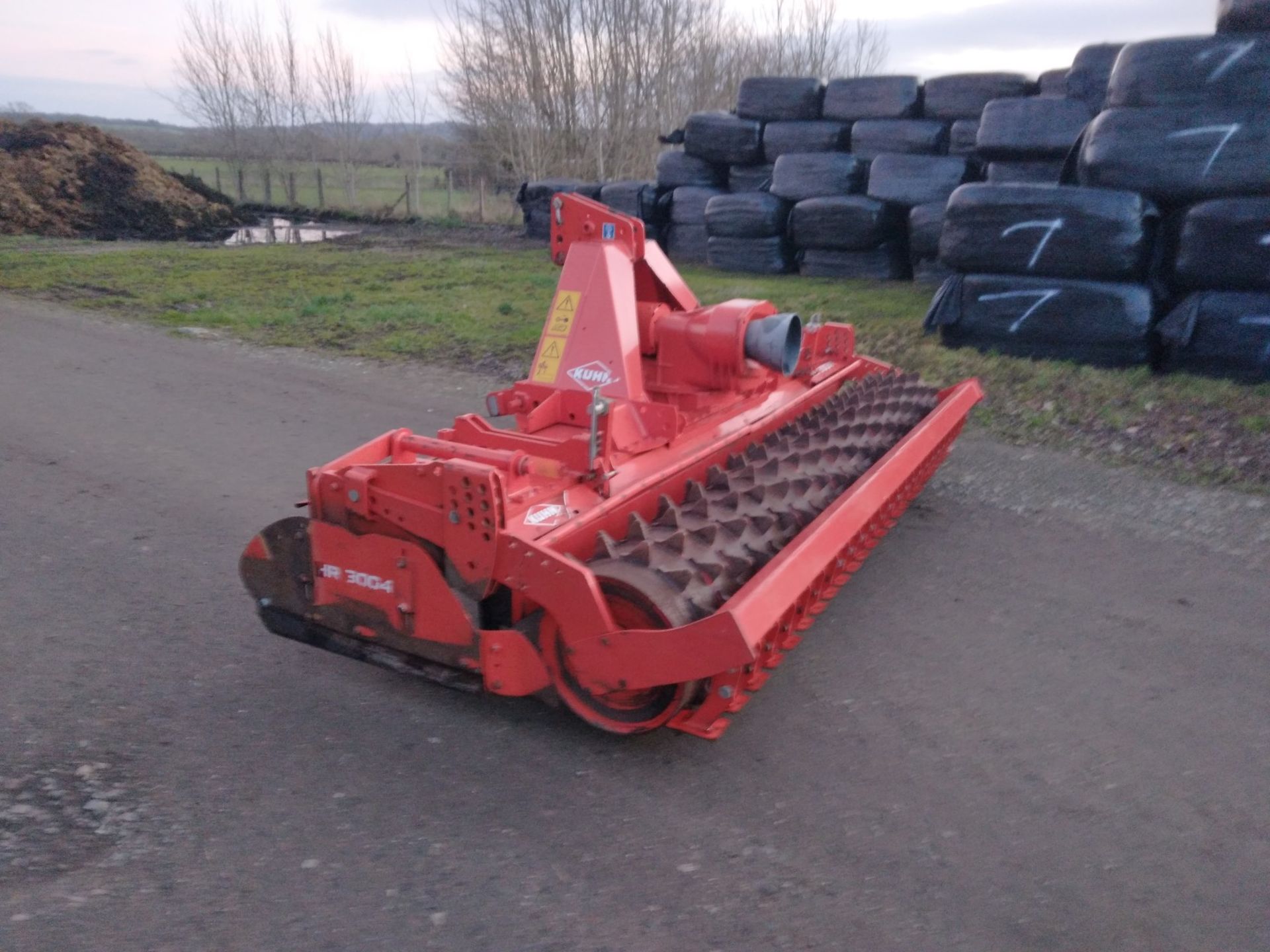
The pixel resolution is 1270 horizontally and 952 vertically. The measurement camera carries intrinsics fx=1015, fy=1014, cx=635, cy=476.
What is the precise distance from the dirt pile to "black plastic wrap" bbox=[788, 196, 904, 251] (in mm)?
13637

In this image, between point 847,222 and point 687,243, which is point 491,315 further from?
point 687,243

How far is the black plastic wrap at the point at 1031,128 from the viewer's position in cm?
888

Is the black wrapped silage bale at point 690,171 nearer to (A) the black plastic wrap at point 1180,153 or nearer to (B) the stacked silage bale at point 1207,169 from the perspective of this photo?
(A) the black plastic wrap at point 1180,153

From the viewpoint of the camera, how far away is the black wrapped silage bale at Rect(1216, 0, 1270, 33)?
662cm

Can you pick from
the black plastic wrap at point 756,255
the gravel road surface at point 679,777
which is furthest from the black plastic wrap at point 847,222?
the gravel road surface at point 679,777

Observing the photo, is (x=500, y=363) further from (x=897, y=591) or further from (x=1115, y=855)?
(x=1115, y=855)

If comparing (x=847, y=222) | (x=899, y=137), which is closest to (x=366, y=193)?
(x=899, y=137)

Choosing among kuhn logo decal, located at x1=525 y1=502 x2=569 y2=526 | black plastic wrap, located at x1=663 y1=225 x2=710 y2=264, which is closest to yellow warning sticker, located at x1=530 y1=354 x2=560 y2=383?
kuhn logo decal, located at x1=525 y1=502 x2=569 y2=526

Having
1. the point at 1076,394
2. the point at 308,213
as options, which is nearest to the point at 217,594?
the point at 1076,394

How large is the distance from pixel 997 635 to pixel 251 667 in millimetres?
2774

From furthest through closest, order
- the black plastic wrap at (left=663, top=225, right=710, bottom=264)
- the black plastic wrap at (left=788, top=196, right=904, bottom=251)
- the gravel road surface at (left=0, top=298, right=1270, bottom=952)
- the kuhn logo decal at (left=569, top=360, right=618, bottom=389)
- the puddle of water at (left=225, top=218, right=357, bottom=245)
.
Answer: the puddle of water at (left=225, top=218, right=357, bottom=245) → the black plastic wrap at (left=663, top=225, right=710, bottom=264) → the black plastic wrap at (left=788, top=196, right=904, bottom=251) → the kuhn logo decal at (left=569, top=360, right=618, bottom=389) → the gravel road surface at (left=0, top=298, right=1270, bottom=952)

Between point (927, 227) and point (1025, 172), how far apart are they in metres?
1.19

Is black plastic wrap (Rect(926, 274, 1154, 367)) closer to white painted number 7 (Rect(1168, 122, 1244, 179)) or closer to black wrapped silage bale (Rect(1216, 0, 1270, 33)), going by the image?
white painted number 7 (Rect(1168, 122, 1244, 179))

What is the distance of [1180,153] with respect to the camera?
22.5 feet
